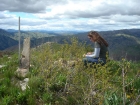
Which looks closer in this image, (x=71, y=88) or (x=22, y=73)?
(x=71, y=88)

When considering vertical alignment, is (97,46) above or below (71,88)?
above

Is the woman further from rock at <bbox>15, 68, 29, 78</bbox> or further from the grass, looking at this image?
rock at <bbox>15, 68, 29, 78</bbox>

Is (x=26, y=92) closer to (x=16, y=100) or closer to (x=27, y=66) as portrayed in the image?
(x=16, y=100)

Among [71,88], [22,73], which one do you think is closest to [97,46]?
[71,88]

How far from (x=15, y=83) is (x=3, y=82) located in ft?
1.30

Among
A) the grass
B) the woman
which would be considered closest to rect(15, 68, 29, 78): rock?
the grass

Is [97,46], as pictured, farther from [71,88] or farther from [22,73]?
[22,73]

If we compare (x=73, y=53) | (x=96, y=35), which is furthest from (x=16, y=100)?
(x=96, y=35)

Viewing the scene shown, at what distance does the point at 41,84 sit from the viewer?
24.2 ft

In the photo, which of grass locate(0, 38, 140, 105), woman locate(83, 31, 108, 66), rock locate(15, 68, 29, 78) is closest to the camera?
grass locate(0, 38, 140, 105)

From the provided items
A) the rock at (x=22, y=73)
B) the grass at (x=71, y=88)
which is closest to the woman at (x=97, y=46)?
the grass at (x=71, y=88)

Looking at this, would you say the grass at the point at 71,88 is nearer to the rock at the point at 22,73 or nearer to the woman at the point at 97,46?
the rock at the point at 22,73

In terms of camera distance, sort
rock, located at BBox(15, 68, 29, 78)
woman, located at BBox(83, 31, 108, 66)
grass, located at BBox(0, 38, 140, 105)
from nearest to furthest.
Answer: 1. grass, located at BBox(0, 38, 140, 105)
2. rock, located at BBox(15, 68, 29, 78)
3. woman, located at BBox(83, 31, 108, 66)

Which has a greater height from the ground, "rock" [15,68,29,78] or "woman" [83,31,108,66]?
"woman" [83,31,108,66]
